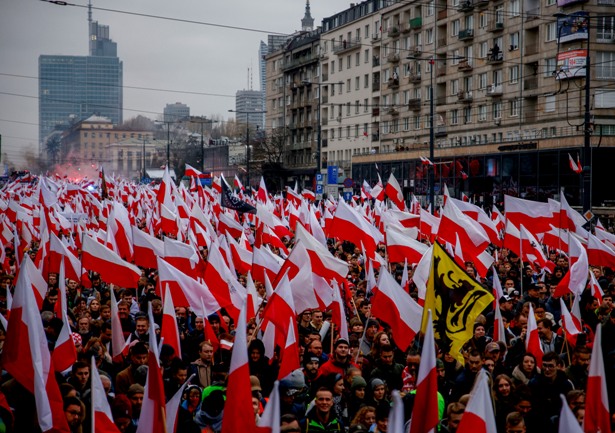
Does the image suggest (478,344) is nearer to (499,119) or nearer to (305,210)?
(305,210)

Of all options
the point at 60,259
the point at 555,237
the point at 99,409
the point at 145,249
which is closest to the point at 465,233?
the point at 555,237

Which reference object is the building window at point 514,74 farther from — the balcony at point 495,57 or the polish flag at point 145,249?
the polish flag at point 145,249

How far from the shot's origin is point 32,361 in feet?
25.7

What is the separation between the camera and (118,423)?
786 centimetres

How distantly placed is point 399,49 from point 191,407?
201ft

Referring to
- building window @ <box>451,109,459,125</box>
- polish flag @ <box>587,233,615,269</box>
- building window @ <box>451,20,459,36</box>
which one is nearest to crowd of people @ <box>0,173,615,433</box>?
polish flag @ <box>587,233,615,269</box>

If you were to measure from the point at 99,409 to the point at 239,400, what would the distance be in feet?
3.98

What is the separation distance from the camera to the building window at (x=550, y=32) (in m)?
49.7

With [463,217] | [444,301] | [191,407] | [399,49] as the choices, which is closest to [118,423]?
[191,407]

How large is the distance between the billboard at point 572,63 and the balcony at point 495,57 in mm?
7023

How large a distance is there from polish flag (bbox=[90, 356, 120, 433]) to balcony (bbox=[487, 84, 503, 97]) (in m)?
50.1

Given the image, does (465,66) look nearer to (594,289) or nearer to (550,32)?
(550,32)

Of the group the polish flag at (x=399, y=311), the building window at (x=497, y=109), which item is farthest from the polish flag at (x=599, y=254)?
the building window at (x=497, y=109)

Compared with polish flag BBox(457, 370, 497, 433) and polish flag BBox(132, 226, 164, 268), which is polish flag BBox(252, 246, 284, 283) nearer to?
polish flag BBox(132, 226, 164, 268)
